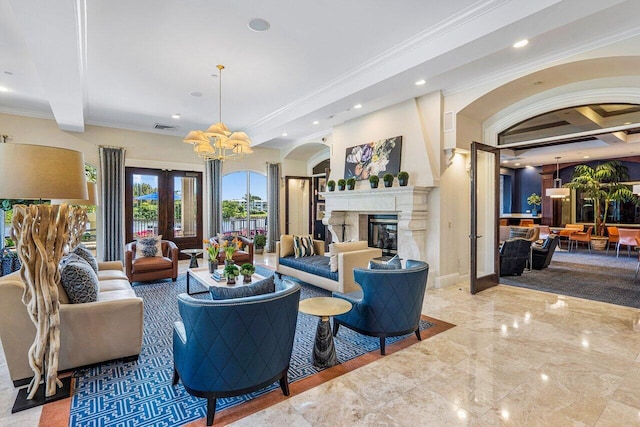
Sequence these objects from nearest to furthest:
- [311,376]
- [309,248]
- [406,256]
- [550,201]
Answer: [311,376]
[406,256]
[309,248]
[550,201]

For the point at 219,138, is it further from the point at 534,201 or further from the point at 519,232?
the point at 534,201

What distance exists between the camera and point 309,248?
610cm

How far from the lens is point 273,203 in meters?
9.95

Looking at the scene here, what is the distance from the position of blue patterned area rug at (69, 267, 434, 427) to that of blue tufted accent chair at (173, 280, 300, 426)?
24cm

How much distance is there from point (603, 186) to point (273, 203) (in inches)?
415

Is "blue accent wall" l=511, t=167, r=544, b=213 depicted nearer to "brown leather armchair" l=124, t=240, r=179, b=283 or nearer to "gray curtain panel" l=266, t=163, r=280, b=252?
"gray curtain panel" l=266, t=163, r=280, b=252

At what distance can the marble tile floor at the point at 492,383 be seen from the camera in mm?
2164

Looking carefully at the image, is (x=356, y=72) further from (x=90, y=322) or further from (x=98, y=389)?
(x=98, y=389)

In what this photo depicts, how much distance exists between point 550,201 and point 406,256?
950cm

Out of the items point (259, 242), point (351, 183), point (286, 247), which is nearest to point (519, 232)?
point (351, 183)

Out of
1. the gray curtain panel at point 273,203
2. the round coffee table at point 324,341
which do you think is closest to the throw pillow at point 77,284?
the round coffee table at point 324,341

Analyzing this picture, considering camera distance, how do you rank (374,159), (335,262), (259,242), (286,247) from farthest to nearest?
1. (259,242)
2. (374,159)
3. (286,247)
4. (335,262)

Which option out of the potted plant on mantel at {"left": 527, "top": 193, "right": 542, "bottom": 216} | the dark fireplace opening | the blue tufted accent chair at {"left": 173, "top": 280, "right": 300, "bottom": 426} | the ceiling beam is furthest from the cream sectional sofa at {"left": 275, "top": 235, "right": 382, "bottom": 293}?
the potted plant on mantel at {"left": 527, "top": 193, "right": 542, "bottom": 216}

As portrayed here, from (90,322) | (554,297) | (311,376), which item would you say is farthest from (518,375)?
(90,322)
